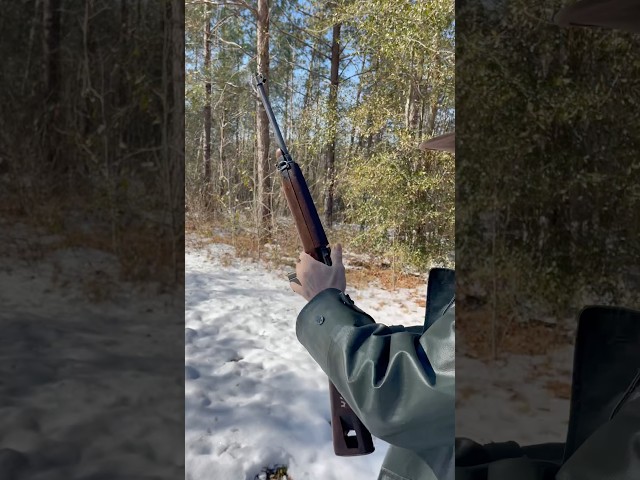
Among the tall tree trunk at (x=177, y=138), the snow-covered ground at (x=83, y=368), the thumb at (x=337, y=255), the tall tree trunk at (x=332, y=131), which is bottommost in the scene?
the snow-covered ground at (x=83, y=368)

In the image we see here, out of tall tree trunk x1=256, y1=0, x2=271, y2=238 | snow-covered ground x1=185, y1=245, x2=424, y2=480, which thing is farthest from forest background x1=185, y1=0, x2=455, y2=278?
snow-covered ground x1=185, y1=245, x2=424, y2=480

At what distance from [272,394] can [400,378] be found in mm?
2307

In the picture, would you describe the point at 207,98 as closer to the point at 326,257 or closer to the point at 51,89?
the point at 326,257

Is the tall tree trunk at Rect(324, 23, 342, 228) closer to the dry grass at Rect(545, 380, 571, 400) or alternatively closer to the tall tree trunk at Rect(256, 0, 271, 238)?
the tall tree trunk at Rect(256, 0, 271, 238)

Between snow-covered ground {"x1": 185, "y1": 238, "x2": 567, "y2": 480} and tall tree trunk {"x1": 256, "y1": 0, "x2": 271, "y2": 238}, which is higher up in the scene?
tall tree trunk {"x1": 256, "y1": 0, "x2": 271, "y2": 238}

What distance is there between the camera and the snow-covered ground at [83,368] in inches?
30.2

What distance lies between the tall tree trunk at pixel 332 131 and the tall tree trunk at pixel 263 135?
704mm

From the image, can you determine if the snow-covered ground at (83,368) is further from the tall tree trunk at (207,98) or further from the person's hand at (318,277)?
the tall tree trunk at (207,98)

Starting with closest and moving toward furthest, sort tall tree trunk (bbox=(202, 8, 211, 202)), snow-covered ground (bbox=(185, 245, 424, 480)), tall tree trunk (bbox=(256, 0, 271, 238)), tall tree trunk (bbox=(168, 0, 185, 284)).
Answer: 1. tall tree trunk (bbox=(168, 0, 185, 284))
2. snow-covered ground (bbox=(185, 245, 424, 480))
3. tall tree trunk (bbox=(256, 0, 271, 238))
4. tall tree trunk (bbox=(202, 8, 211, 202))

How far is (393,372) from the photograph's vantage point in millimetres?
524

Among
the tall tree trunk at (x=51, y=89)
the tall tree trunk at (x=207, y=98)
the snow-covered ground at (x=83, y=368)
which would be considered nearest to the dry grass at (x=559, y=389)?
the snow-covered ground at (x=83, y=368)

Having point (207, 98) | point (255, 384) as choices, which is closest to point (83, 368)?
point (255, 384)

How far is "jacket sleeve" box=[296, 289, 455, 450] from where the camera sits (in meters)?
0.52

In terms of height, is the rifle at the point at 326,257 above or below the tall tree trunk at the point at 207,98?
below
